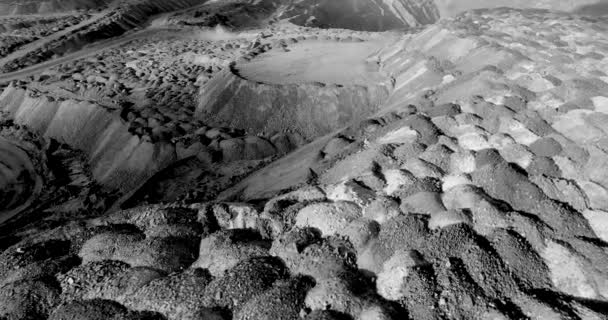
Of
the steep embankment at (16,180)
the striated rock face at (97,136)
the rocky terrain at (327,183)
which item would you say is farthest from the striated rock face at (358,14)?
the steep embankment at (16,180)

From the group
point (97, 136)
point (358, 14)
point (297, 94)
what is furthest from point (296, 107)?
point (358, 14)

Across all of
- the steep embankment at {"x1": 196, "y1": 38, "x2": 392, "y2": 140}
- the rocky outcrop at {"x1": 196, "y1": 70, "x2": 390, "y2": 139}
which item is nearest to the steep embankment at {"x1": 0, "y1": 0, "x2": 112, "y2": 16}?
the steep embankment at {"x1": 196, "y1": 38, "x2": 392, "y2": 140}

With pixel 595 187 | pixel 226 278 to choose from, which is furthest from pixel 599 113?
pixel 226 278

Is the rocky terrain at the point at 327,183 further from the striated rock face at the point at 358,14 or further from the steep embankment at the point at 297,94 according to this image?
the striated rock face at the point at 358,14

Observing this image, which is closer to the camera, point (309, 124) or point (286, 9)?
point (309, 124)

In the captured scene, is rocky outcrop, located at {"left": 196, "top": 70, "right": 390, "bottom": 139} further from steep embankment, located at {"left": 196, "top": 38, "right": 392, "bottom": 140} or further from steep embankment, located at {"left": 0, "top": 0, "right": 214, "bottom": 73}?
steep embankment, located at {"left": 0, "top": 0, "right": 214, "bottom": 73}

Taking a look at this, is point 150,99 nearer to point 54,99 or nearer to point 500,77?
point 54,99
